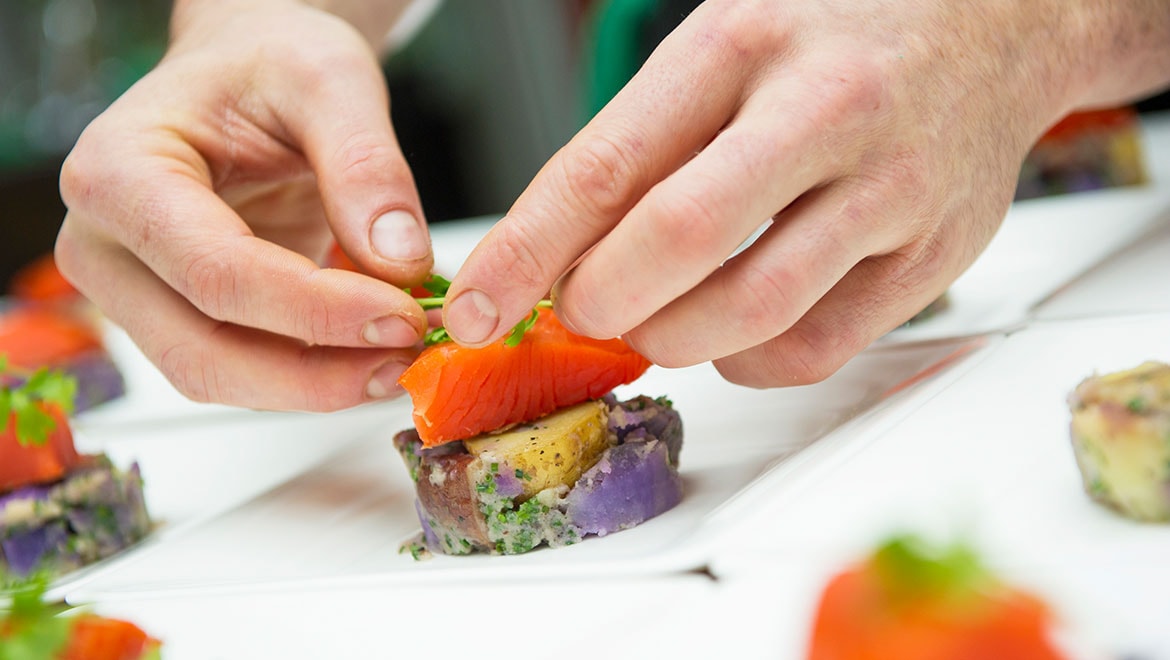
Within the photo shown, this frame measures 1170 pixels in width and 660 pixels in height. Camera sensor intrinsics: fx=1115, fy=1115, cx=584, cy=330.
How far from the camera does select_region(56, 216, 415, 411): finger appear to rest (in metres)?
1.58

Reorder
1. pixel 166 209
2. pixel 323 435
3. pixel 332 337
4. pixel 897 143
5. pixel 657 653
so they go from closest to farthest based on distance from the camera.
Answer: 1. pixel 657 653
2. pixel 897 143
3. pixel 332 337
4. pixel 166 209
5. pixel 323 435

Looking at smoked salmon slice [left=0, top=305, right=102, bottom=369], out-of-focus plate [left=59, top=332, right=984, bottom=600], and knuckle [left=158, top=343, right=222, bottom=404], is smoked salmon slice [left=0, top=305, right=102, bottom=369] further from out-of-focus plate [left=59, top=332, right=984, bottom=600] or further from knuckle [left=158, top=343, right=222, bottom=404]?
out-of-focus plate [left=59, top=332, right=984, bottom=600]

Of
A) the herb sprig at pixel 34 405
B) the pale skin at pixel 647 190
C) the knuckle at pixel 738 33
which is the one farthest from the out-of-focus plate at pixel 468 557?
the knuckle at pixel 738 33

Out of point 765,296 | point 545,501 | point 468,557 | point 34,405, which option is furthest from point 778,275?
point 34,405

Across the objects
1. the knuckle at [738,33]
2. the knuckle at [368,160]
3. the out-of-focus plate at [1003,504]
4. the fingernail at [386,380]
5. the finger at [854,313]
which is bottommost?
the out-of-focus plate at [1003,504]

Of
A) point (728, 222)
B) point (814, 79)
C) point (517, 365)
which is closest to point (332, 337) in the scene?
point (517, 365)

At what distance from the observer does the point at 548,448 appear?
4.31ft

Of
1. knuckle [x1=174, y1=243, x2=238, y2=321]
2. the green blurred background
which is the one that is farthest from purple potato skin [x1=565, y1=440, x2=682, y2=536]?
the green blurred background

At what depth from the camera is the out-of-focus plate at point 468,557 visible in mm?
1214

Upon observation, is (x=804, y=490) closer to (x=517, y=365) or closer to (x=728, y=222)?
(x=728, y=222)

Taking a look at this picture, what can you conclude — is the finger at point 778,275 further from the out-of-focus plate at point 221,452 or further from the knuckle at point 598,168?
the out-of-focus plate at point 221,452

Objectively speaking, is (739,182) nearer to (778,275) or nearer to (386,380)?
(778,275)

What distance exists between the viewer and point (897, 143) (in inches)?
50.9

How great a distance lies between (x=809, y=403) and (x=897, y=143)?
46 cm
